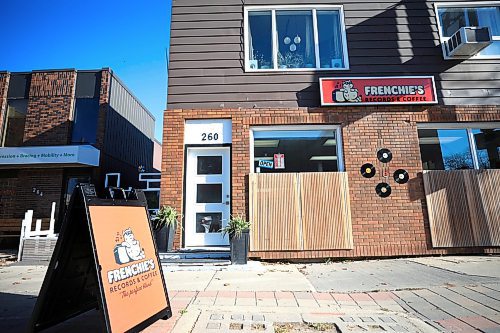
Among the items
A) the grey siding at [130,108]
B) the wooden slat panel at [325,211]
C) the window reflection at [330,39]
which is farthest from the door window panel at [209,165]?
the grey siding at [130,108]

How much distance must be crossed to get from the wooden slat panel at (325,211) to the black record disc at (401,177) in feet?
3.70

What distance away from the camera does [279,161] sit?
244 inches

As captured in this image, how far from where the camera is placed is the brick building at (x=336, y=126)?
5.72 meters

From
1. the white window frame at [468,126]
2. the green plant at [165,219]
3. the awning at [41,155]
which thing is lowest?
the green plant at [165,219]

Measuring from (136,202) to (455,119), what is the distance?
6859mm

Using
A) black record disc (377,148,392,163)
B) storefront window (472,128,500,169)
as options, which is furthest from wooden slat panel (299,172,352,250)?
storefront window (472,128,500,169)

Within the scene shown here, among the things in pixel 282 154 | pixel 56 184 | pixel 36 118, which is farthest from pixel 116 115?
pixel 282 154

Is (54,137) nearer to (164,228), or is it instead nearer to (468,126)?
(164,228)

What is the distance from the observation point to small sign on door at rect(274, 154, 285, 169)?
616 cm

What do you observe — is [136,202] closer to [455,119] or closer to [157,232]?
[157,232]

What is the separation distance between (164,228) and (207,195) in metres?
1.19

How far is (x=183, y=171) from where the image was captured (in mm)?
6043


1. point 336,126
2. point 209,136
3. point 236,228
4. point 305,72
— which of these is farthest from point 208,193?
point 305,72

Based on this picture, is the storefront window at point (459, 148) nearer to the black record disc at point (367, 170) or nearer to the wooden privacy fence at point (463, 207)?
the wooden privacy fence at point (463, 207)
